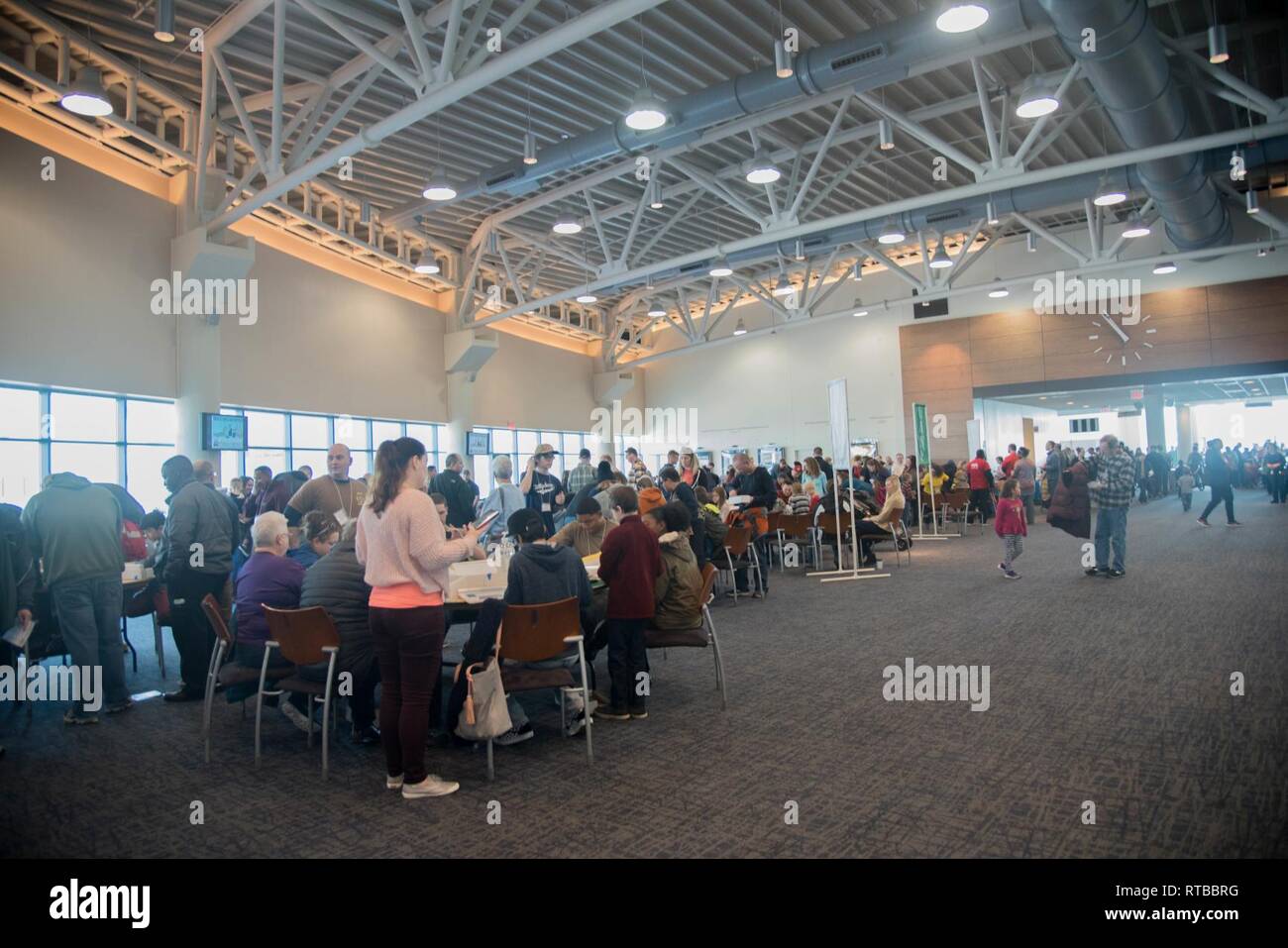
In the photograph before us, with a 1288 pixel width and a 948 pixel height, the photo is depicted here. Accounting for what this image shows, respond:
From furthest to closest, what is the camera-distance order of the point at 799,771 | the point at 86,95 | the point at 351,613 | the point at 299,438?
1. the point at 299,438
2. the point at 86,95
3. the point at 351,613
4. the point at 799,771

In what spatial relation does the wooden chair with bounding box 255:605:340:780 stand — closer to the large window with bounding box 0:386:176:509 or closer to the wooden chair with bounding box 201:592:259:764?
the wooden chair with bounding box 201:592:259:764

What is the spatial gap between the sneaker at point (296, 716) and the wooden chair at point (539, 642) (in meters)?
1.35

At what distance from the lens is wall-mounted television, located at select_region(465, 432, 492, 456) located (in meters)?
16.7

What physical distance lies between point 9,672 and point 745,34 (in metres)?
8.74

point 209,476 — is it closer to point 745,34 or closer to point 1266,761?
point 1266,761

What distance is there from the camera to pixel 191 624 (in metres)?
5.14

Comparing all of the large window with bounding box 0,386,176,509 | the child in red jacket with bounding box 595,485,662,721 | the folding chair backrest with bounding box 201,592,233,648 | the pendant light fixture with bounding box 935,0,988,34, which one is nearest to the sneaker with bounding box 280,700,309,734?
the folding chair backrest with bounding box 201,592,233,648

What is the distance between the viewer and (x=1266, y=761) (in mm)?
3246

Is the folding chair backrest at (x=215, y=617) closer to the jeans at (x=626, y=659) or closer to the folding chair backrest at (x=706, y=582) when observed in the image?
the jeans at (x=626, y=659)

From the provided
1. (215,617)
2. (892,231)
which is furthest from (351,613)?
(892,231)

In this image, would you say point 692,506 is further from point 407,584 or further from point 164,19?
point 164,19

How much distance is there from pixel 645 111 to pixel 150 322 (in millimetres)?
7349
